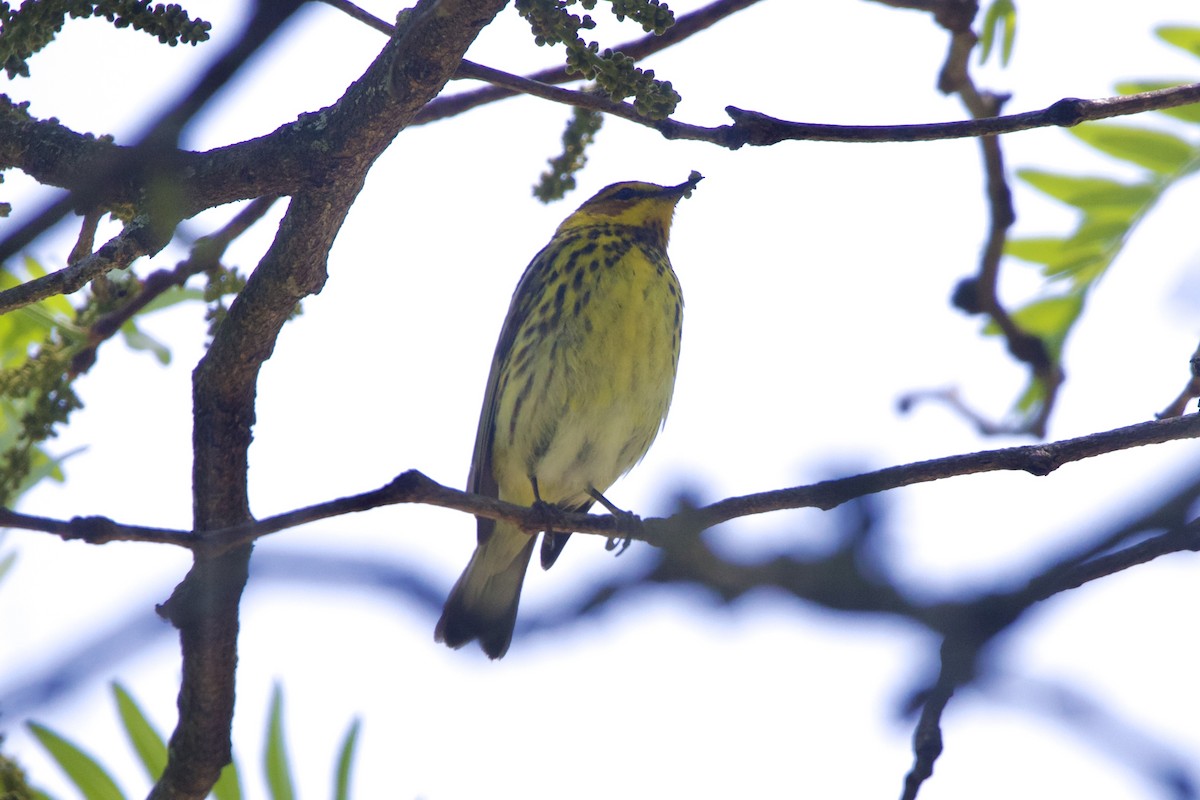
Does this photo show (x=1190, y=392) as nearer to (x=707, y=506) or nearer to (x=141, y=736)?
(x=707, y=506)

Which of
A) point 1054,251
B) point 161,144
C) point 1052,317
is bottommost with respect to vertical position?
point 161,144

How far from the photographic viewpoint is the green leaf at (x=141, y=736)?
355 cm

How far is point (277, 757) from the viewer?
3650mm

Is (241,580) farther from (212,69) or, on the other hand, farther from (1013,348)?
(1013,348)

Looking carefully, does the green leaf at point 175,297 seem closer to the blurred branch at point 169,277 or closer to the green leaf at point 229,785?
the blurred branch at point 169,277

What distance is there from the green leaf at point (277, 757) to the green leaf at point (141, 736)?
293mm

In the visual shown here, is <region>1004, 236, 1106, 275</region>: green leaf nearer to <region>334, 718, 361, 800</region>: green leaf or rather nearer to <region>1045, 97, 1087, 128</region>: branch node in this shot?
<region>1045, 97, 1087, 128</region>: branch node

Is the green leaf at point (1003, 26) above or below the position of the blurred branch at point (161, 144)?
above

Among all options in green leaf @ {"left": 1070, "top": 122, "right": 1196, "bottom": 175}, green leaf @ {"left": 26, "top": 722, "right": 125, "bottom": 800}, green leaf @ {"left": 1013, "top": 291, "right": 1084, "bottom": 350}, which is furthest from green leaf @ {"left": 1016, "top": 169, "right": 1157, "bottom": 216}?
green leaf @ {"left": 26, "top": 722, "right": 125, "bottom": 800}

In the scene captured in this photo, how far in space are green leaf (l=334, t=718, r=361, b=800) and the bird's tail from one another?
89.5 inches

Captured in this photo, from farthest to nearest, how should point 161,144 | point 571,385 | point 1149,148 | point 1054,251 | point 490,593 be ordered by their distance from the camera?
point 490,593
point 571,385
point 1054,251
point 1149,148
point 161,144

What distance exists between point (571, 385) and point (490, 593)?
1251mm

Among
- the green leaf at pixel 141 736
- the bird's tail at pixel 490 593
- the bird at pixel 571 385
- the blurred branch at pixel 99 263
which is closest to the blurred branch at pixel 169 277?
the green leaf at pixel 141 736

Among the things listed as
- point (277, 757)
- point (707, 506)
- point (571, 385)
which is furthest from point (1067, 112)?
point (571, 385)
